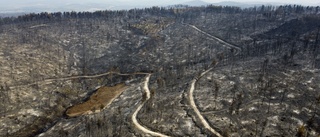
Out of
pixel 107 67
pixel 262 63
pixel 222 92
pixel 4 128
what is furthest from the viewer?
pixel 107 67

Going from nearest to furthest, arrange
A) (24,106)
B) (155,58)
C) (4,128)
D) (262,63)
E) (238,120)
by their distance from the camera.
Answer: (238,120) → (4,128) → (24,106) → (262,63) → (155,58)

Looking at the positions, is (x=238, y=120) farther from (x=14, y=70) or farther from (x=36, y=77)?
(x=14, y=70)

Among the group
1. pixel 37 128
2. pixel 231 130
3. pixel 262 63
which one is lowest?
pixel 37 128

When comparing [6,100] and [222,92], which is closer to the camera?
[222,92]

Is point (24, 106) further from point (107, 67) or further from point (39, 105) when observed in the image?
point (107, 67)

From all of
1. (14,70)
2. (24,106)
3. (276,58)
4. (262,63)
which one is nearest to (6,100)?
(24,106)

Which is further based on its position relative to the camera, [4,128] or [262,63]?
[262,63]

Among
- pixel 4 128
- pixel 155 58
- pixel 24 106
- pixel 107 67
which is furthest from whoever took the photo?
pixel 155 58

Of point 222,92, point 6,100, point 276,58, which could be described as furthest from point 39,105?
point 276,58

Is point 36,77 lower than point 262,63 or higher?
lower
